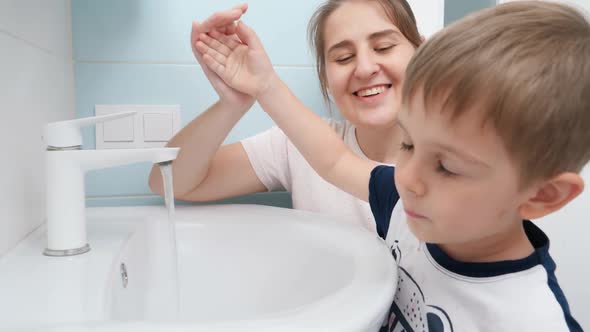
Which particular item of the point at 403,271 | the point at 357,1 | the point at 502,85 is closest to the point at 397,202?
the point at 403,271

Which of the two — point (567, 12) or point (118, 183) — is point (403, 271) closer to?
point (567, 12)

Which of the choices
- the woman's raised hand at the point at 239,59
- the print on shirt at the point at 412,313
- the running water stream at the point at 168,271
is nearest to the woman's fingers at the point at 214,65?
the woman's raised hand at the point at 239,59

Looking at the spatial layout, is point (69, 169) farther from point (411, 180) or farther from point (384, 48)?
point (384, 48)

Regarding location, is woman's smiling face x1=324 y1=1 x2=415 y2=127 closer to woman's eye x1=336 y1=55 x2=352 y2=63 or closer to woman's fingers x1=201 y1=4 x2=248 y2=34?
woman's eye x1=336 y1=55 x2=352 y2=63

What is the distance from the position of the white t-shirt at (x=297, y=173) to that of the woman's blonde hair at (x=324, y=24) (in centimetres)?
14

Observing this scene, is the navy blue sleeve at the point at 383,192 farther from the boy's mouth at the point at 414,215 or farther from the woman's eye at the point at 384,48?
the woman's eye at the point at 384,48

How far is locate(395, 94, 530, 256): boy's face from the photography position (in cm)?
46

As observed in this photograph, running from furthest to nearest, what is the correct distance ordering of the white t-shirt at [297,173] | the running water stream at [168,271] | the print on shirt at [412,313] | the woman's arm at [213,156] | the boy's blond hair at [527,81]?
1. the white t-shirt at [297,173]
2. the woman's arm at [213,156]
3. the running water stream at [168,271]
4. the print on shirt at [412,313]
5. the boy's blond hair at [527,81]

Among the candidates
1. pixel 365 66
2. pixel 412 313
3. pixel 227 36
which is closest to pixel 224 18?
pixel 227 36

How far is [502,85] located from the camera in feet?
1.46

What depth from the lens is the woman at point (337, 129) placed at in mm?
874

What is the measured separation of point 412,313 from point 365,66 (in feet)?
1.46

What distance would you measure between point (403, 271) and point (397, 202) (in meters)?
0.10

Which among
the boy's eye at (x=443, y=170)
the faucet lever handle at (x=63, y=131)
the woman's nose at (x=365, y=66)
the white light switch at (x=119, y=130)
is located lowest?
the white light switch at (x=119, y=130)
